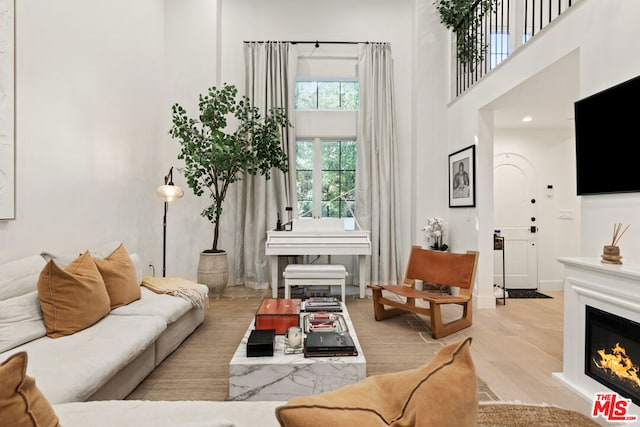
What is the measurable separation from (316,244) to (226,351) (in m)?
1.84

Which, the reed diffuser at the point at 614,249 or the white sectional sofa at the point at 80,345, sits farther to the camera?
the reed diffuser at the point at 614,249

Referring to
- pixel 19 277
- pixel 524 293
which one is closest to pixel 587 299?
pixel 524 293

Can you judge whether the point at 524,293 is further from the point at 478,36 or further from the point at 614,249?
the point at 478,36

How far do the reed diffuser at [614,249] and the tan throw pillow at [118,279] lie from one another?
311 cm

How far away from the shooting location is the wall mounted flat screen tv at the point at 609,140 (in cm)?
189

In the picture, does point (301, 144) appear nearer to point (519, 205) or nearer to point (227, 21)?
point (227, 21)

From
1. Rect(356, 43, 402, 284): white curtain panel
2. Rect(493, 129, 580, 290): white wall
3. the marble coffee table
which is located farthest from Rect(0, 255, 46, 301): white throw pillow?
Rect(493, 129, 580, 290): white wall

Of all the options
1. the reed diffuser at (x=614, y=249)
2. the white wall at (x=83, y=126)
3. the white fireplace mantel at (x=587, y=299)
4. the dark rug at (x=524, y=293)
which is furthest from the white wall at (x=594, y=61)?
the white wall at (x=83, y=126)

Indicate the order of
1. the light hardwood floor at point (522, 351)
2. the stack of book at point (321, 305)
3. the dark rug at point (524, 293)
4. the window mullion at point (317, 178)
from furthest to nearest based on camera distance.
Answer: the window mullion at point (317, 178) < the dark rug at point (524, 293) < the stack of book at point (321, 305) < the light hardwood floor at point (522, 351)

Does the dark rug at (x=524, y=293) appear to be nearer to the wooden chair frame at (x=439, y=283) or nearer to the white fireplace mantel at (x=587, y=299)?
the wooden chair frame at (x=439, y=283)

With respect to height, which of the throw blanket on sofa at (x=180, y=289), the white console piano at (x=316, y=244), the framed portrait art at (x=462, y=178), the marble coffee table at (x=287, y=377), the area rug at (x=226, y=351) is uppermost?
the framed portrait art at (x=462, y=178)

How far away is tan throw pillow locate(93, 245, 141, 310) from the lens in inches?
92.8

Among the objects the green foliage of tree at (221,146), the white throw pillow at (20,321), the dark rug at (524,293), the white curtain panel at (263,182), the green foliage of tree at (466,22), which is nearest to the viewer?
the white throw pillow at (20,321)

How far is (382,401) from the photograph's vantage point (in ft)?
2.21
